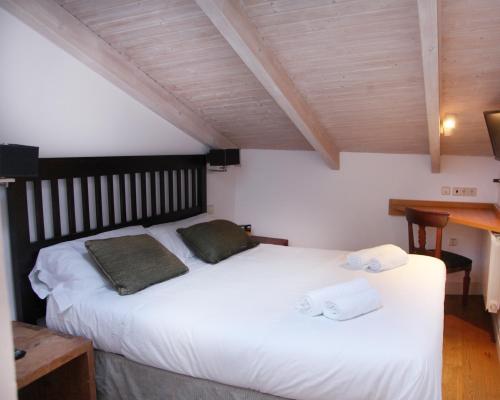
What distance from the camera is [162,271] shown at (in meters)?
2.65

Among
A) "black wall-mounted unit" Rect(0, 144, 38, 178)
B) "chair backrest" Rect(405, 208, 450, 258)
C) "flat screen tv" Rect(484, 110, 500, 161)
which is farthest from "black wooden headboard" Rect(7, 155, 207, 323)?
"flat screen tv" Rect(484, 110, 500, 161)


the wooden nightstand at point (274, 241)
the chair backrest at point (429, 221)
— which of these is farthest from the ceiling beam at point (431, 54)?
the wooden nightstand at point (274, 241)

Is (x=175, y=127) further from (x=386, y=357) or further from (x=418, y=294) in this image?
(x=386, y=357)

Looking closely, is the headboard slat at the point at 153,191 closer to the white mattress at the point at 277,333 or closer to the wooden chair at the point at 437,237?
the white mattress at the point at 277,333

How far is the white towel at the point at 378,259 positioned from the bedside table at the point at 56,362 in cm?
168

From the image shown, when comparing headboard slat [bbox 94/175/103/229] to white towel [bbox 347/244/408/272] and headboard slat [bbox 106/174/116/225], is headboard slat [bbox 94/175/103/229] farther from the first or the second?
white towel [bbox 347/244/408/272]

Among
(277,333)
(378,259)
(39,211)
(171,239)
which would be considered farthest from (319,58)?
(39,211)

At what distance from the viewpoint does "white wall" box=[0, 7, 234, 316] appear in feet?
7.84

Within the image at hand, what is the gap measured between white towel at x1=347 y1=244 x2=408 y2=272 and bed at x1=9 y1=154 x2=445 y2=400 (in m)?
0.07

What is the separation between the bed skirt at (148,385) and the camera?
1957 mm

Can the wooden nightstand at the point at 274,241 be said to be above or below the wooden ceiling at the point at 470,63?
below

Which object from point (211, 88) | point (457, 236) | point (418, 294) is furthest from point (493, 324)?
point (211, 88)

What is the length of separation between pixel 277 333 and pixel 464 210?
268cm

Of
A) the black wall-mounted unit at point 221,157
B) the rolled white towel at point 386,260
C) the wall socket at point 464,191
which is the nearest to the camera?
the rolled white towel at point 386,260
